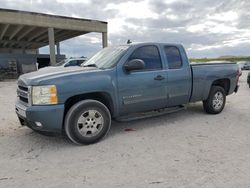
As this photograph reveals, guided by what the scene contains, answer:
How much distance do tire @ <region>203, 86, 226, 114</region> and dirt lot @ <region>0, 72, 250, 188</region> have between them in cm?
76

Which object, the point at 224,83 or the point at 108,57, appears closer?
the point at 108,57

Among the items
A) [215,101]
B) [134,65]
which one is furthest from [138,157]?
[215,101]

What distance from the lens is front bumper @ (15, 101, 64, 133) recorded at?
12.9 feet

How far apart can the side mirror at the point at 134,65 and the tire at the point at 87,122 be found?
2.96 feet

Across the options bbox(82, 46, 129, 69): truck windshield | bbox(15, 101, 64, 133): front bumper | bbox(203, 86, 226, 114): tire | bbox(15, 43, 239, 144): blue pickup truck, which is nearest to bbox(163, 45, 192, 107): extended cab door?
bbox(15, 43, 239, 144): blue pickup truck

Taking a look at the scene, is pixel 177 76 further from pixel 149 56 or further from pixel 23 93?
pixel 23 93

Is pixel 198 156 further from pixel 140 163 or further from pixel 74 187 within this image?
pixel 74 187

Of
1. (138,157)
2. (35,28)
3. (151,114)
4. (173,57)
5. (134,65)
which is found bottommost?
(138,157)

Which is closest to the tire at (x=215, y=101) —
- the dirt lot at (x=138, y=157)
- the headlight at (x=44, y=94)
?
the dirt lot at (x=138, y=157)

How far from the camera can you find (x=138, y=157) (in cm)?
373

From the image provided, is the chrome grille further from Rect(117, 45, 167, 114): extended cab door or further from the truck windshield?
Rect(117, 45, 167, 114): extended cab door

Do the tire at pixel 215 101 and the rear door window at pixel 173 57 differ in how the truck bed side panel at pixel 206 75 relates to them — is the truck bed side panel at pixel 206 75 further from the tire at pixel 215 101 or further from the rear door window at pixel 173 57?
the rear door window at pixel 173 57

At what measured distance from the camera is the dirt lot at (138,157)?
3059mm

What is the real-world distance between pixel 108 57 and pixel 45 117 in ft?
6.23
